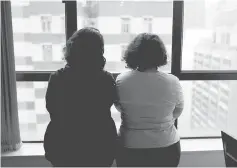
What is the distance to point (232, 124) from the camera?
8.34ft

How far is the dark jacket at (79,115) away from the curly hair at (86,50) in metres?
0.04

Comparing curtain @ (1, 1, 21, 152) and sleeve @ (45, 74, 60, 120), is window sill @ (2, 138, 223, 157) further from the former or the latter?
sleeve @ (45, 74, 60, 120)

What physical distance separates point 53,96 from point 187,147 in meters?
1.29

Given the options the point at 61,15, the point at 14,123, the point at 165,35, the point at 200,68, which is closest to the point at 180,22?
the point at 165,35

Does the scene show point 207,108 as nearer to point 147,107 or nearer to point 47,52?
point 147,107

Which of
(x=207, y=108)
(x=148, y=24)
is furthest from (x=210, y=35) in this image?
(x=207, y=108)

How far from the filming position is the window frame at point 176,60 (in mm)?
2258

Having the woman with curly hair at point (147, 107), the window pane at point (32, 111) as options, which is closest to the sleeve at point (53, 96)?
the woman with curly hair at point (147, 107)

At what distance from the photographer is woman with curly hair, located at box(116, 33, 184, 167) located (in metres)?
1.55

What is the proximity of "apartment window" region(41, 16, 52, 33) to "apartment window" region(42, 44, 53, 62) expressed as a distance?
0.38ft

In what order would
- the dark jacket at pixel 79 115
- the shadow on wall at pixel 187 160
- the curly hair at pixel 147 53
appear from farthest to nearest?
1. the shadow on wall at pixel 187 160
2. the curly hair at pixel 147 53
3. the dark jacket at pixel 79 115

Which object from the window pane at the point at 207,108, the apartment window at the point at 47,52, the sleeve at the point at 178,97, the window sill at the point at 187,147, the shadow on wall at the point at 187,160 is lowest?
the shadow on wall at the point at 187,160

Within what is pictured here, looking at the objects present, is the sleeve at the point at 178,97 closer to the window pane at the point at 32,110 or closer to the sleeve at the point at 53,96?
the sleeve at the point at 53,96

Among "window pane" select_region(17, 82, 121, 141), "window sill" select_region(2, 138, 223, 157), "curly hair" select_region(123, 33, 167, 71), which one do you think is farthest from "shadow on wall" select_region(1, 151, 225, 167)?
"curly hair" select_region(123, 33, 167, 71)
